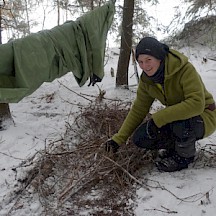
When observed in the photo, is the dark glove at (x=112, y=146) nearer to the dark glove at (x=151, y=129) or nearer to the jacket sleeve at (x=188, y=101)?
the dark glove at (x=151, y=129)

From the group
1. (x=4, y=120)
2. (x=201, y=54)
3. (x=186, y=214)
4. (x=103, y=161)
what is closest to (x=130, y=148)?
(x=103, y=161)

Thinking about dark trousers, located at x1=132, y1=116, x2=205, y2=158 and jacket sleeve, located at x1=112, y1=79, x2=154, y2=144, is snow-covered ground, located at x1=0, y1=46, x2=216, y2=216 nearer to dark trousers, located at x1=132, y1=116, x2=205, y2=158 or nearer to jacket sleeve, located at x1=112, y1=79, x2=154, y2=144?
dark trousers, located at x1=132, y1=116, x2=205, y2=158

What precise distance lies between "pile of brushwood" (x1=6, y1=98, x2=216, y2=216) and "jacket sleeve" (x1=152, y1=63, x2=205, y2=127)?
0.51 metres

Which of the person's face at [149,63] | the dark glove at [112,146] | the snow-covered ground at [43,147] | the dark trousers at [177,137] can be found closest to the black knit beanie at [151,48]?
the person's face at [149,63]

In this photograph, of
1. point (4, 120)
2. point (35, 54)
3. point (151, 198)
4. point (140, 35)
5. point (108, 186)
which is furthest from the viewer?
point (140, 35)

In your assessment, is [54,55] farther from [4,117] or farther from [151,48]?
[151,48]

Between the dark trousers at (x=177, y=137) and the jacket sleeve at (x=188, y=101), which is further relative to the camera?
the dark trousers at (x=177, y=137)

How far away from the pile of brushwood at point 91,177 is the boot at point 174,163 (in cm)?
14

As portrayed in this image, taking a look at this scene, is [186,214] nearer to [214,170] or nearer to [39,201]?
[214,170]

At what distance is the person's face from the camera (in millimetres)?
2156

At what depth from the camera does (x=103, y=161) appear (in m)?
2.45

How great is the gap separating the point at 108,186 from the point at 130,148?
46 centimetres

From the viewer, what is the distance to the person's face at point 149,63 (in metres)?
2.16

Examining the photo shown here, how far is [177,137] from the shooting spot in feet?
7.70
